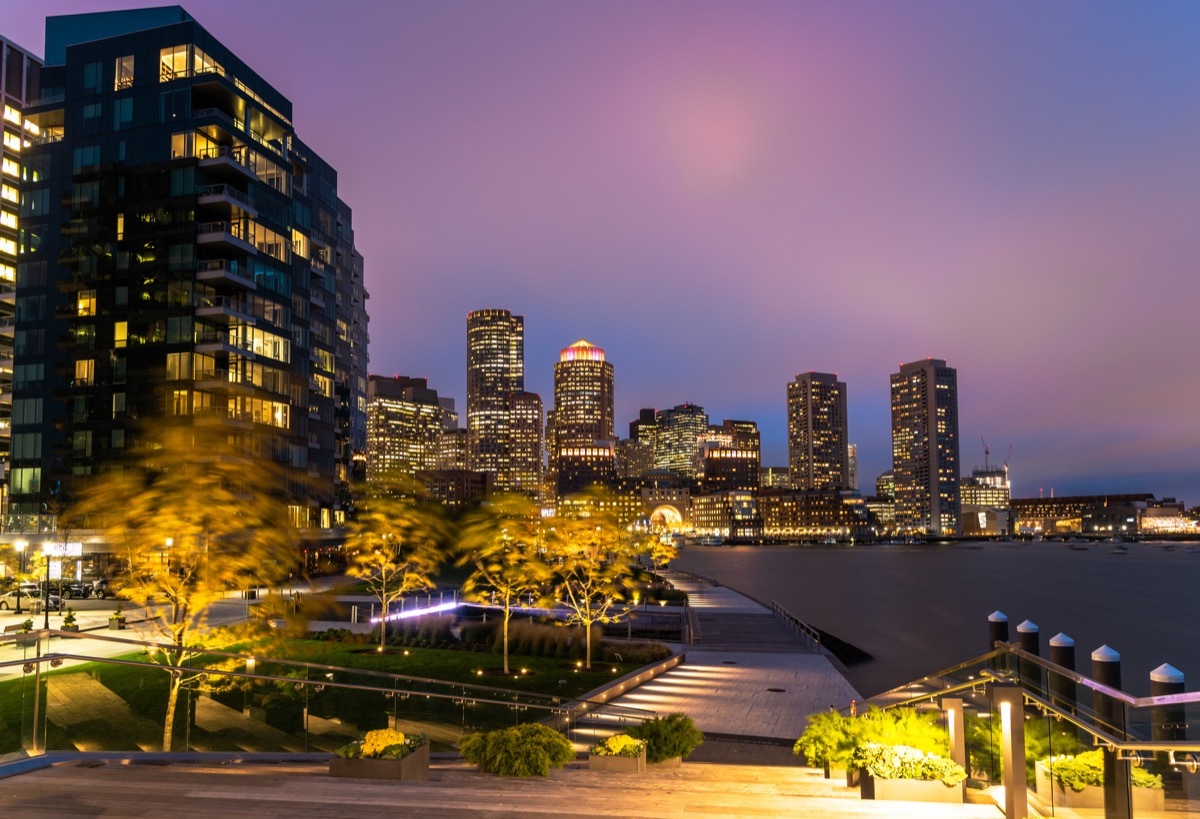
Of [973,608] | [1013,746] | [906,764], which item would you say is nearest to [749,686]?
[906,764]

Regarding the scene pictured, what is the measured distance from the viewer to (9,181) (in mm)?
106000

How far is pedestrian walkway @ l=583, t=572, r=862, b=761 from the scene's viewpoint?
26.4 meters

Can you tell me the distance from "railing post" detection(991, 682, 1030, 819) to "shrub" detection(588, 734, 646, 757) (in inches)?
264

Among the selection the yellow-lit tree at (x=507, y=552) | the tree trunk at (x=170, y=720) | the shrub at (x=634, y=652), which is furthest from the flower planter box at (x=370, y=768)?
the shrub at (x=634, y=652)

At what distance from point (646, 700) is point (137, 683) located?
19803 mm

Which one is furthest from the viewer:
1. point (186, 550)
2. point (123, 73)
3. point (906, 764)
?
point (123, 73)

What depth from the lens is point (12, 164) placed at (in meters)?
109

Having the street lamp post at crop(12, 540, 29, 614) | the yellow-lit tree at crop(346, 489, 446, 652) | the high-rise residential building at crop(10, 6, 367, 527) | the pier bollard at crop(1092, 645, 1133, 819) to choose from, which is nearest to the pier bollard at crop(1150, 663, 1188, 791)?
the pier bollard at crop(1092, 645, 1133, 819)

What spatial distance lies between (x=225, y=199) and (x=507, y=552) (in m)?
41.5

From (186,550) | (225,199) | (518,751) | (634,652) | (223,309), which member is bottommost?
(634,652)

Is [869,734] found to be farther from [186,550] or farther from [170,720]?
[186,550]

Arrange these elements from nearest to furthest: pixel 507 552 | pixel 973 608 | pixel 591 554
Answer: pixel 507 552 < pixel 591 554 < pixel 973 608

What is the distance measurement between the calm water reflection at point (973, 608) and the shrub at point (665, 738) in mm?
28867

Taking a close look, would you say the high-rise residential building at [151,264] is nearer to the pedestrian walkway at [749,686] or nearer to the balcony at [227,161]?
the balcony at [227,161]
